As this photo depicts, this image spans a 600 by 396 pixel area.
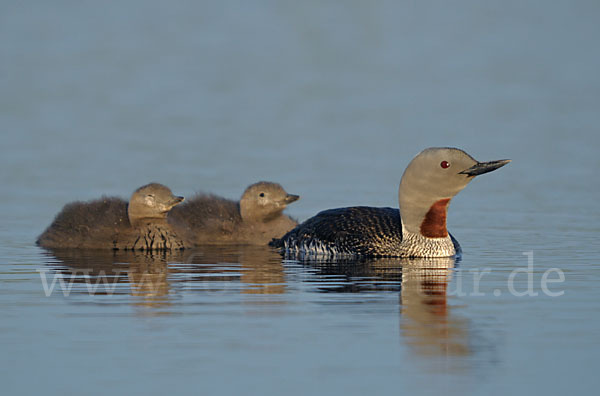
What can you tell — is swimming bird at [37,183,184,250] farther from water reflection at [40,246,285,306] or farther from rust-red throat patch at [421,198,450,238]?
rust-red throat patch at [421,198,450,238]

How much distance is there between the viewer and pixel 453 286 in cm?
773

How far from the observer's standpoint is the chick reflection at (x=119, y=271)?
7.46 m

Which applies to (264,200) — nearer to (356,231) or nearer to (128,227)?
(128,227)

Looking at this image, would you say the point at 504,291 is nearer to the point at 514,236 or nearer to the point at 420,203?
the point at 420,203

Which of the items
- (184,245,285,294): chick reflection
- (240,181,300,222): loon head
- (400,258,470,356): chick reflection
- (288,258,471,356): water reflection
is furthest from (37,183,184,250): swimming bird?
(400,258,470,356): chick reflection

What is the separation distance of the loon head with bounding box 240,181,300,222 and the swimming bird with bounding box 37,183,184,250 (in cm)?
99

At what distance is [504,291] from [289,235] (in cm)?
361

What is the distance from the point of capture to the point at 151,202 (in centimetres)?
1066

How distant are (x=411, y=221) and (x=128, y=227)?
2.77 metres

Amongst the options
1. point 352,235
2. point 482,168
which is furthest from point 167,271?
point 482,168

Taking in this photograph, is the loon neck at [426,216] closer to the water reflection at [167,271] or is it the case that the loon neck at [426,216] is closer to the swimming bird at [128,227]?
the water reflection at [167,271]

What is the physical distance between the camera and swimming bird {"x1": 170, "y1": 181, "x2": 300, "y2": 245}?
11.5 metres

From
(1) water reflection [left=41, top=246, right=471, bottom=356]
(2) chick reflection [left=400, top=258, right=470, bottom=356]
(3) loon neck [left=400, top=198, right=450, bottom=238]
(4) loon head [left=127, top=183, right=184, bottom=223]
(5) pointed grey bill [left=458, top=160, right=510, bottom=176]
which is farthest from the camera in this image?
(4) loon head [left=127, top=183, right=184, bottom=223]

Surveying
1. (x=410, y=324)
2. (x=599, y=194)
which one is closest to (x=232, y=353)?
(x=410, y=324)
